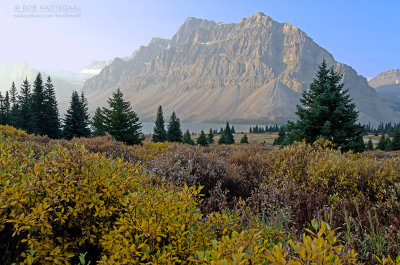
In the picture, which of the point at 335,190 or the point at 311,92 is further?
the point at 311,92

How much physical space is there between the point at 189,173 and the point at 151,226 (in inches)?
146

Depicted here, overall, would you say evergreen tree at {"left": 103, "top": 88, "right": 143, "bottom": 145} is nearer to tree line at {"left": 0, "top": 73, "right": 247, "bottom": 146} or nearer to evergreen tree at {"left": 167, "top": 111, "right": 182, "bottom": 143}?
tree line at {"left": 0, "top": 73, "right": 247, "bottom": 146}

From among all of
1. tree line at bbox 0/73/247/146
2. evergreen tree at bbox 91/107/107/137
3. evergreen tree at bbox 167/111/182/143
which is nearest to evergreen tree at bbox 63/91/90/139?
tree line at bbox 0/73/247/146

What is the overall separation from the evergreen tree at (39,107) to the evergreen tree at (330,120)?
43211 millimetres

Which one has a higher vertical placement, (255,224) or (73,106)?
(73,106)

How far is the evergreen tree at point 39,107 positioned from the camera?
41.5 meters

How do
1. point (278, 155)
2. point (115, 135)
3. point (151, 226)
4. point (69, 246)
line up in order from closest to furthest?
1. point (151, 226)
2. point (69, 246)
3. point (278, 155)
4. point (115, 135)

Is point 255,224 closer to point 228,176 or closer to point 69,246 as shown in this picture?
point 69,246

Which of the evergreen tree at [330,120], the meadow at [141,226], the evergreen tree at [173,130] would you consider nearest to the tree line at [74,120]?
the evergreen tree at [173,130]

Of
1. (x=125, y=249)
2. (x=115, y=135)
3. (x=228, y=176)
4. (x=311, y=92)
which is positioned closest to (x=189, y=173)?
(x=228, y=176)

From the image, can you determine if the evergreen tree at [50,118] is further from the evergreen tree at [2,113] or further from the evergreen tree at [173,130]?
the evergreen tree at [173,130]

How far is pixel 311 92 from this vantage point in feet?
55.8

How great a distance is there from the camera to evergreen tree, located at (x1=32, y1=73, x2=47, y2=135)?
136 ft

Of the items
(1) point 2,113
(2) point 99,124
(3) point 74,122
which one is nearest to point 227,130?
(2) point 99,124
